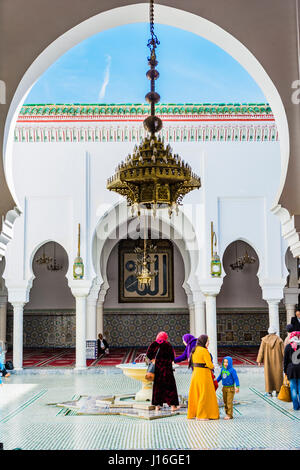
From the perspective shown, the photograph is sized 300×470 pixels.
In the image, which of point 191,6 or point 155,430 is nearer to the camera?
point 191,6

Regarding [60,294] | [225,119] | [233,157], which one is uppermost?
[225,119]

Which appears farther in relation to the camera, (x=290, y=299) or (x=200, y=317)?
(x=290, y=299)

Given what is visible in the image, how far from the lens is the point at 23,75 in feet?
10.7

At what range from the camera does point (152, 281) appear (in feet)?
45.5

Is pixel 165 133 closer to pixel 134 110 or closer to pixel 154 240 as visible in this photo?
pixel 134 110

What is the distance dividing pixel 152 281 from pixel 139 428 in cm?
913

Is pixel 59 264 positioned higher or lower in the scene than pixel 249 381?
higher

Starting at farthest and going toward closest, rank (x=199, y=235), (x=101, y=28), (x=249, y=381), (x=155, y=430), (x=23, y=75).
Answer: (x=199, y=235) < (x=249, y=381) < (x=155, y=430) < (x=101, y=28) < (x=23, y=75)

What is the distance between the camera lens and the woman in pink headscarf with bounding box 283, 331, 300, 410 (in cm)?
534

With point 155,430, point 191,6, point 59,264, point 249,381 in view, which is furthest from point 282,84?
point 59,264

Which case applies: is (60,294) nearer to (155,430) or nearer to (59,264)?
(59,264)

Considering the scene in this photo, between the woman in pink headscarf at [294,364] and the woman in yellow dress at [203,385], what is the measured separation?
0.87 m

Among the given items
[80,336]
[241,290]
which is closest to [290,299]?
[241,290]

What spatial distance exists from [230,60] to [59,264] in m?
6.37
